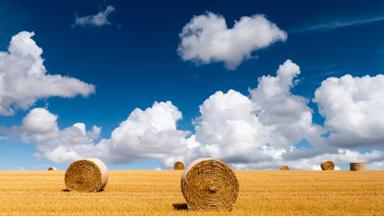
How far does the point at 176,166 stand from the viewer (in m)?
45.9

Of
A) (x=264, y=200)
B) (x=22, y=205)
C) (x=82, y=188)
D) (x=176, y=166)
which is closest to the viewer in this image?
(x=22, y=205)

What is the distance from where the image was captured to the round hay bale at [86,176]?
22.9m

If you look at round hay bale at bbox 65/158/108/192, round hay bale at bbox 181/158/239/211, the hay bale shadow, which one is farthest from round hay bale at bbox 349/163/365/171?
the hay bale shadow

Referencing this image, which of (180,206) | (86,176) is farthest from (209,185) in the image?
(86,176)

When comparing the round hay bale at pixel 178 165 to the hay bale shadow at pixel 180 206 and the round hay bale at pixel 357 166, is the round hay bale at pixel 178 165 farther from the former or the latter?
the hay bale shadow at pixel 180 206

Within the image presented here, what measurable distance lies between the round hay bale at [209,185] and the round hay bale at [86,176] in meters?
7.86

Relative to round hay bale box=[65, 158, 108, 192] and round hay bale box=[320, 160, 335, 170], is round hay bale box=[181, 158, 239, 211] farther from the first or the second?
round hay bale box=[320, 160, 335, 170]

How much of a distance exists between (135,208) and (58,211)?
2331 mm

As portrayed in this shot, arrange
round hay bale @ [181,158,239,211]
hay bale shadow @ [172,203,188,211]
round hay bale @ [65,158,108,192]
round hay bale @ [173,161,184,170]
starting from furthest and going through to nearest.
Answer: round hay bale @ [173,161,184,170] < round hay bale @ [65,158,108,192] < round hay bale @ [181,158,239,211] < hay bale shadow @ [172,203,188,211]

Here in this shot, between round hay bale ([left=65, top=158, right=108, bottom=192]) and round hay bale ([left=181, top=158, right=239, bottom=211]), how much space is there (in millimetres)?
7859

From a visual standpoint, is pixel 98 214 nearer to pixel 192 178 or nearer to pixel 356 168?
pixel 192 178

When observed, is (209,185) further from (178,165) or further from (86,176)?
(178,165)

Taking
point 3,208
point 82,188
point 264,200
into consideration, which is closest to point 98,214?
point 3,208

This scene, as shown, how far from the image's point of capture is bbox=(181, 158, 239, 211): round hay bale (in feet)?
52.2
